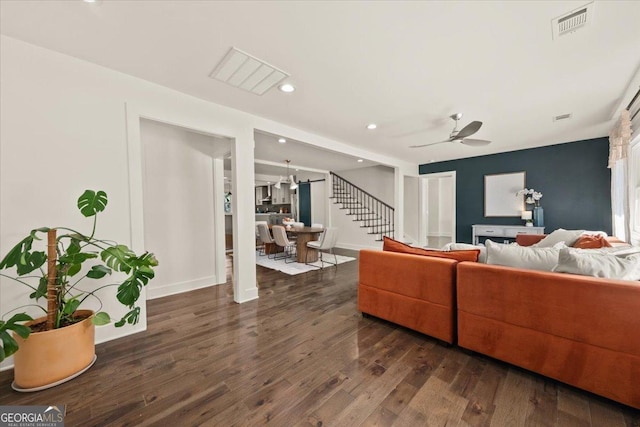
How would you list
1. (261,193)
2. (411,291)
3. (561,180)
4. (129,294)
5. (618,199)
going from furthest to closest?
(261,193) → (561,180) → (618,199) → (411,291) → (129,294)

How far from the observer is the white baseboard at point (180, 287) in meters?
3.51

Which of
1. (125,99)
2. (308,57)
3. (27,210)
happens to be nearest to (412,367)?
(308,57)

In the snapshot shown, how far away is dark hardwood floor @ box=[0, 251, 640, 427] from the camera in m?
1.47

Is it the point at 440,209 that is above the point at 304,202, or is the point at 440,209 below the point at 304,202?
below

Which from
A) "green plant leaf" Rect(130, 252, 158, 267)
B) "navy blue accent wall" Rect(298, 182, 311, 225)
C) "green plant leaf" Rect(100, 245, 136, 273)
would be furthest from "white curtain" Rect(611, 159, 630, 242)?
"navy blue accent wall" Rect(298, 182, 311, 225)

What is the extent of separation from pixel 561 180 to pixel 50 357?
801 centimetres

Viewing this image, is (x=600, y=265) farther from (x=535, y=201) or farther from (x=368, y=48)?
(x=535, y=201)

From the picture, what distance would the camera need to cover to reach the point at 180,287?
375 centimetres

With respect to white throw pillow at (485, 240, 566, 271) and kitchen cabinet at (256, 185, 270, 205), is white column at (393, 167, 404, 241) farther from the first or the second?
kitchen cabinet at (256, 185, 270, 205)

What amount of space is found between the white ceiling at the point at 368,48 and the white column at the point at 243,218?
562 mm

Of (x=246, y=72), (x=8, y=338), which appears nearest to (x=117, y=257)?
(x=8, y=338)

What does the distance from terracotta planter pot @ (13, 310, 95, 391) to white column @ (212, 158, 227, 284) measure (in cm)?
228

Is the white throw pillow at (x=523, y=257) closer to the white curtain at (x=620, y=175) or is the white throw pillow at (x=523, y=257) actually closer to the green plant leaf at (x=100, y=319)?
the white curtain at (x=620, y=175)

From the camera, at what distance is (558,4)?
1.64 m
